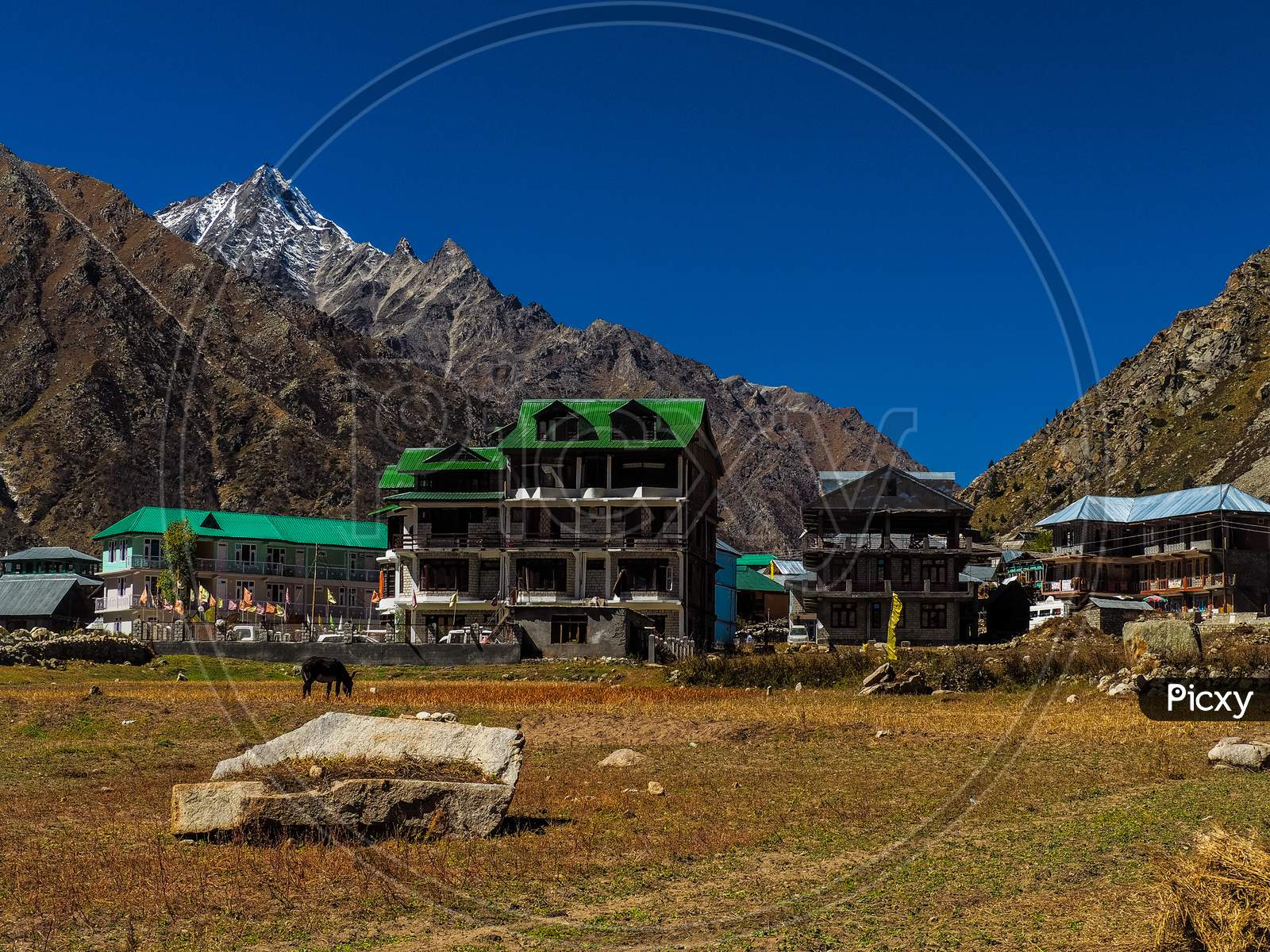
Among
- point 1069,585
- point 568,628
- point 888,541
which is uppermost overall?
point 888,541

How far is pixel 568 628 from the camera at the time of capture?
73312 mm

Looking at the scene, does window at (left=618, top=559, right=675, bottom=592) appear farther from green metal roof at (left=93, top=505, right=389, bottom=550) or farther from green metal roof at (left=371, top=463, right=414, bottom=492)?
green metal roof at (left=93, top=505, right=389, bottom=550)

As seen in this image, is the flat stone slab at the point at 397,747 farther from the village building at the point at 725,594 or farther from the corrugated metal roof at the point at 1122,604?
the village building at the point at 725,594

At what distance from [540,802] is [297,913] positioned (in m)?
→ 8.77

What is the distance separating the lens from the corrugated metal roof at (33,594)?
11006 cm

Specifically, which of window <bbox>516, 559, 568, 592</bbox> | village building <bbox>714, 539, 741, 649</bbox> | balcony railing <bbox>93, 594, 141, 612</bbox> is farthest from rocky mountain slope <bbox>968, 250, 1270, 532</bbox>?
balcony railing <bbox>93, 594, 141, 612</bbox>

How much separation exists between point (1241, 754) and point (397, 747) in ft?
55.4

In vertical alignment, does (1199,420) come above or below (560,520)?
above

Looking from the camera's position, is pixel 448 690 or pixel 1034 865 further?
pixel 448 690

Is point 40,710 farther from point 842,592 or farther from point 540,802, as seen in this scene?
point 842,592

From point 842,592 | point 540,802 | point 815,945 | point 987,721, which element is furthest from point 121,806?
point 842,592

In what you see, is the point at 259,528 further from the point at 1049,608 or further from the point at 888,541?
the point at 1049,608

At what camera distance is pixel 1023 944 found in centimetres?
1407

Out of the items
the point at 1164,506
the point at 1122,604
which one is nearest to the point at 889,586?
the point at 1122,604
